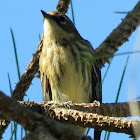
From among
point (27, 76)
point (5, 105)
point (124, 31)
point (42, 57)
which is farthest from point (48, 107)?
point (42, 57)

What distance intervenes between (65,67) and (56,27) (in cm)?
64

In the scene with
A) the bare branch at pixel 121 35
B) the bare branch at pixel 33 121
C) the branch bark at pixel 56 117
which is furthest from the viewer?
the bare branch at pixel 121 35

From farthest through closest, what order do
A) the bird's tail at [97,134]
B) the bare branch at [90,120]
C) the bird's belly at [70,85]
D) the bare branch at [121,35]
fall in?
the bird's belly at [70,85], the bird's tail at [97,134], the bare branch at [121,35], the bare branch at [90,120]

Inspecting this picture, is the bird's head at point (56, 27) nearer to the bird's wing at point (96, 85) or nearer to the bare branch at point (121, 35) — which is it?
the bird's wing at point (96, 85)

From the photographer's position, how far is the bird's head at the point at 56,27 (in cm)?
435

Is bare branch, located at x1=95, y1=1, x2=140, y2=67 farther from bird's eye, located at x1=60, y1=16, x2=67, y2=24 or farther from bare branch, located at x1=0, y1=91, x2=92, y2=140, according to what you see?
bare branch, located at x1=0, y1=91, x2=92, y2=140

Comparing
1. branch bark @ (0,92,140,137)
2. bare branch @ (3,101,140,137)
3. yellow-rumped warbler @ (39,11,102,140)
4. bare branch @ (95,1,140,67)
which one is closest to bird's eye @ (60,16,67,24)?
yellow-rumped warbler @ (39,11,102,140)

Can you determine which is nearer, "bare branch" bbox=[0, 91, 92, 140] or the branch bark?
"bare branch" bbox=[0, 91, 92, 140]

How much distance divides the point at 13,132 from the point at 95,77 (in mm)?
2171

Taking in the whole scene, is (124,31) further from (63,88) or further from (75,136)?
(75,136)

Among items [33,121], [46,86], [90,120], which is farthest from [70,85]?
[33,121]

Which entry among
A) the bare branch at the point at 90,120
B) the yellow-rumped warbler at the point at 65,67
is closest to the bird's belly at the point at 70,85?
the yellow-rumped warbler at the point at 65,67

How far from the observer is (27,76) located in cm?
324

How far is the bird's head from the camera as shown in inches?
171
